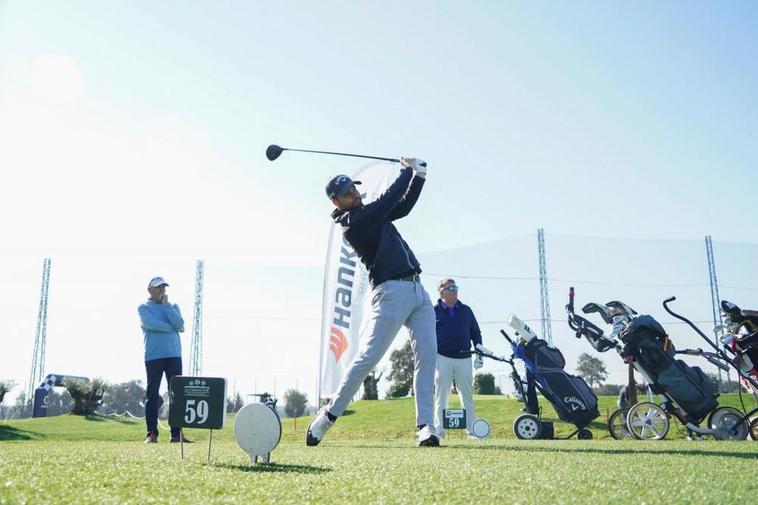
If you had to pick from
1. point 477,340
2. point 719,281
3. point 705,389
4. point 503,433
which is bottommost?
point 503,433

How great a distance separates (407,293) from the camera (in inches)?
215

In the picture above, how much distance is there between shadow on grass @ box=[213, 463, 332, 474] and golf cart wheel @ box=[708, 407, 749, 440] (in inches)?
241

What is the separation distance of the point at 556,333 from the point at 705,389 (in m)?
25.2

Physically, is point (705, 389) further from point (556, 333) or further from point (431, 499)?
point (556, 333)

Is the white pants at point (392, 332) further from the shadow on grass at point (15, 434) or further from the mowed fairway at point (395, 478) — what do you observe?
the shadow on grass at point (15, 434)

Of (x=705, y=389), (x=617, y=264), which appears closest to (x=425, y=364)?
(x=705, y=389)

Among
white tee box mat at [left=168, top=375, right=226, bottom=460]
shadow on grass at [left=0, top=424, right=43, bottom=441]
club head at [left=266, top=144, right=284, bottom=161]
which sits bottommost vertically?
shadow on grass at [left=0, top=424, right=43, bottom=441]

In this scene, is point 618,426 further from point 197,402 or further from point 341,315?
point 197,402

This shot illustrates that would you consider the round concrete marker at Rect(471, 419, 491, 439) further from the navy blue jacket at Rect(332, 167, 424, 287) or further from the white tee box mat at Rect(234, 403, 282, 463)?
the white tee box mat at Rect(234, 403, 282, 463)

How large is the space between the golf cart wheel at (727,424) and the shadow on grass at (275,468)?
612 cm

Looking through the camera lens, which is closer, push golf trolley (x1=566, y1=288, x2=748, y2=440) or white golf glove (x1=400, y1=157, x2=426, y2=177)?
white golf glove (x1=400, y1=157, x2=426, y2=177)

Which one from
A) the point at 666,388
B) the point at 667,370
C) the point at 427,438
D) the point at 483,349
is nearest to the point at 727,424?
the point at 666,388

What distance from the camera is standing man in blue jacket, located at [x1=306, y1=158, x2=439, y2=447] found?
5.41 meters

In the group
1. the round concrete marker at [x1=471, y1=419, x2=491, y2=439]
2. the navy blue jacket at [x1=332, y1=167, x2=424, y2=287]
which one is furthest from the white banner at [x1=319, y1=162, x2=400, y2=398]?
the navy blue jacket at [x1=332, y1=167, x2=424, y2=287]
